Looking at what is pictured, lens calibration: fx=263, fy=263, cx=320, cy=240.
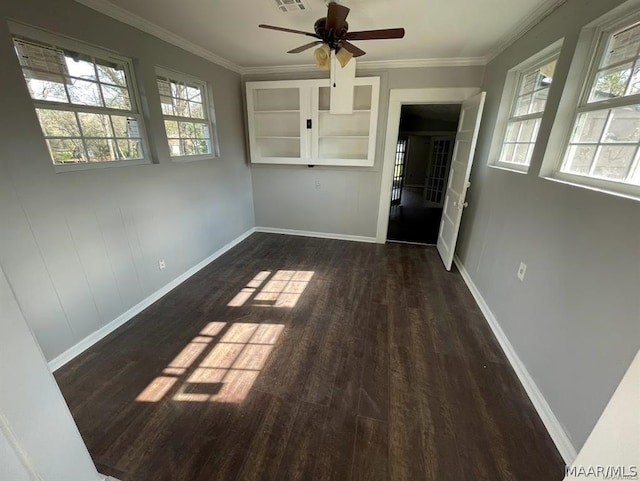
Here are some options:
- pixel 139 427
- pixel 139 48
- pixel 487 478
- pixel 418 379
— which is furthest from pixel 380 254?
pixel 139 48

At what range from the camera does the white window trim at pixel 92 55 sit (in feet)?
5.43

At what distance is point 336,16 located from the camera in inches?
66.6

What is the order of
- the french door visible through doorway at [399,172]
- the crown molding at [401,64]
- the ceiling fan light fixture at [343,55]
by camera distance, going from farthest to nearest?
the french door visible through doorway at [399,172] → the crown molding at [401,64] → the ceiling fan light fixture at [343,55]

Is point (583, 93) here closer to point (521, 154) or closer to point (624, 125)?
point (624, 125)

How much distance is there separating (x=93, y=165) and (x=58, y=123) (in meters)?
0.32

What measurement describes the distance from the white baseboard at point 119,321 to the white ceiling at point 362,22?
2.39m

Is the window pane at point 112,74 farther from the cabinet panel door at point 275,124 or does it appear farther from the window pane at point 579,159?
the window pane at point 579,159

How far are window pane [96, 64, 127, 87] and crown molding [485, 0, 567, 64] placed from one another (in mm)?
3356

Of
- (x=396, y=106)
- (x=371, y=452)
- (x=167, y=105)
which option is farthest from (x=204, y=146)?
(x=371, y=452)

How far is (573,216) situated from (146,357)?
2.97 metres

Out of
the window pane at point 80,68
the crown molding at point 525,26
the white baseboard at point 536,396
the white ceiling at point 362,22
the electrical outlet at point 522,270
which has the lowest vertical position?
the white baseboard at point 536,396

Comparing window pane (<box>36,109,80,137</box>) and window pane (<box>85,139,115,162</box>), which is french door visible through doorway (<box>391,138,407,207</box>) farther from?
window pane (<box>36,109,80,137</box>)

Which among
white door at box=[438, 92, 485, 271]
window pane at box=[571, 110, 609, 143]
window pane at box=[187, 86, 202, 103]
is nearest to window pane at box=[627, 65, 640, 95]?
window pane at box=[571, 110, 609, 143]

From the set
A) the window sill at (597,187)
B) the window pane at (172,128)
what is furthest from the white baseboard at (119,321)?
the window sill at (597,187)
